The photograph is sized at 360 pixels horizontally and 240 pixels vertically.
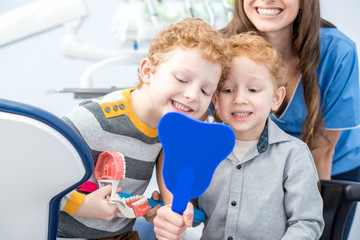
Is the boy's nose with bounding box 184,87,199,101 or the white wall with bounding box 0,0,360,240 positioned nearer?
the boy's nose with bounding box 184,87,199,101

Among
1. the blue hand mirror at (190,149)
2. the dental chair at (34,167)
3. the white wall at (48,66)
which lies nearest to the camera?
the dental chair at (34,167)

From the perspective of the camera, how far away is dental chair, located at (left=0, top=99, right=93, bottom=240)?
1.58 feet

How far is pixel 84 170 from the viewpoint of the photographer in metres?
0.53

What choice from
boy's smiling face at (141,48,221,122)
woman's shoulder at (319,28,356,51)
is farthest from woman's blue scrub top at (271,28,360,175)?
boy's smiling face at (141,48,221,122)

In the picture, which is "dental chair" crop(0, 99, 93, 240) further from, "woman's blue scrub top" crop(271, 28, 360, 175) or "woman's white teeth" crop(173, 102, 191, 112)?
"woman's blue scrub top" crop(271, 28, 360, 175)

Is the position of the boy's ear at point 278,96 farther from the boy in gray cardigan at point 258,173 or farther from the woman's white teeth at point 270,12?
the woman's white teeth at point 270,12

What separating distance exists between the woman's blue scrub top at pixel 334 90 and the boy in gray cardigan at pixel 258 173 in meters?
0.32

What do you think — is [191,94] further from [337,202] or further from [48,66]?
[48,66]

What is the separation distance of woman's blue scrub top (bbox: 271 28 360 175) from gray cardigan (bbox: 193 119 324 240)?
0.32 metres

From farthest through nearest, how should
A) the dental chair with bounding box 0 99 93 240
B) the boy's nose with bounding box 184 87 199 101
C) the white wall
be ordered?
1. the white wall
2. the boy's nose with bounding box 184 87 199 101
3. the dental chair with bounding box 0 99 93 240

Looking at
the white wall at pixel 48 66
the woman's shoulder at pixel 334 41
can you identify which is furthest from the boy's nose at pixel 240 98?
the white wall at pixel 48 66

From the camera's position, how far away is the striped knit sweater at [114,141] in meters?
0.82

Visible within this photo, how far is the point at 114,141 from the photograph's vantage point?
0.85 m

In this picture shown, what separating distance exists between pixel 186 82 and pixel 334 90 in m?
0.60
